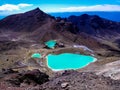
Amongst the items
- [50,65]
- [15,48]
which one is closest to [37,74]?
[50,65]

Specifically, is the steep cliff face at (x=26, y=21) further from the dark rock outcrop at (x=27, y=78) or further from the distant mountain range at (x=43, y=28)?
the dark rock outcrop at (x=27, y=78)

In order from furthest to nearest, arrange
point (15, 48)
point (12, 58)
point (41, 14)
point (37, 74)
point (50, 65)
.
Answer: point (41, 14) < point (15, 48) < point (12, 58) < point (50, 65) < point (37, 74)

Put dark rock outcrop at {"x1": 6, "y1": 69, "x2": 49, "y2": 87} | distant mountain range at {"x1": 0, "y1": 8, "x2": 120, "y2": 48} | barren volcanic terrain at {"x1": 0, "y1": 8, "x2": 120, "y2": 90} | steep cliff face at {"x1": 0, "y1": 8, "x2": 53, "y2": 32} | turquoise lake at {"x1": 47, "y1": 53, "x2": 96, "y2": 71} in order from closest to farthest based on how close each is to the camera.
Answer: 1. barren volcanic terrain at {"x1": 0, "y1": 8, "x2": 120, "y2": 90}
2. dark rock outcrop at {"x1": 6, "y1": 69, "x2": 49, "y2": 87}
3. turquoise lake at {"x1": 47, "y1": 53, "x2": 96, "y2": 71}
4. distant mountain range at {"x1": 0, "y1": 8, "x2": 120, "y2": 48}
5. steep cliff face at {"x1": 0, "y1": 8, "x2": 53, "y2": 32}

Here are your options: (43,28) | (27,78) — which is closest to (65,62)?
(27,78)

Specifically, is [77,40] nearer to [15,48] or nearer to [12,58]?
[15,48]

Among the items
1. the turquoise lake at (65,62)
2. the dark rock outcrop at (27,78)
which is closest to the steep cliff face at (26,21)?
the turquoise lake at (65,62)

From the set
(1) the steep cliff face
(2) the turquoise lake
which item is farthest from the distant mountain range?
(2) the turquoise lake

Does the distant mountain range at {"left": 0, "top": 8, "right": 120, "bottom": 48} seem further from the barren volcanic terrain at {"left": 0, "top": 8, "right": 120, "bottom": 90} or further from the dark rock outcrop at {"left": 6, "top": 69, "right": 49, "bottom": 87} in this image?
the dark rock outcrop at {"left": 6, "top": 69, "right": 49, "bottom": 87}

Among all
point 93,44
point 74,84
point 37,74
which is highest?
point 74,84
